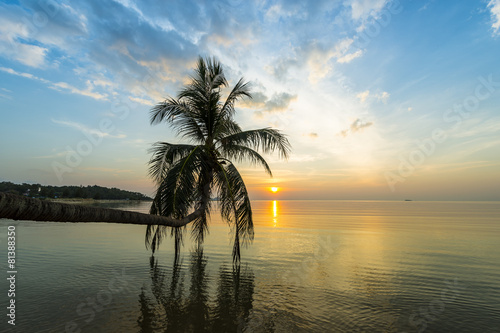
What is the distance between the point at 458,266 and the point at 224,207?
38.2 ft

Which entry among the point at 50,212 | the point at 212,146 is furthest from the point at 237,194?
the point at 50,212

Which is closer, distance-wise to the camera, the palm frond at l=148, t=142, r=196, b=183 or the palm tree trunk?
the palm tree trunk

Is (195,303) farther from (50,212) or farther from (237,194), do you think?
(50,212)

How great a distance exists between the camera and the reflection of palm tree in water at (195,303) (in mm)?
6035

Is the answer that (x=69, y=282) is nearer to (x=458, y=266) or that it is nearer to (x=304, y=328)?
(x=304, y=328)

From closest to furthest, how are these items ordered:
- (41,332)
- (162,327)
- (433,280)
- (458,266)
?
(41,332), (162,327), (433,280), (458,266)

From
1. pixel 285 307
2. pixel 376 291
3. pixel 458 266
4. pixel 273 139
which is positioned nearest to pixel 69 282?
pixel 285 307

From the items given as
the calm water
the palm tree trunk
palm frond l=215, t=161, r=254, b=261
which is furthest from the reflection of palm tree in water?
the palm tree trunk

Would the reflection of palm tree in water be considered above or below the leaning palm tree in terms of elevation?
below

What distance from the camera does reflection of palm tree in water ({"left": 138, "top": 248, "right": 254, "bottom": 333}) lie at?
238 inches

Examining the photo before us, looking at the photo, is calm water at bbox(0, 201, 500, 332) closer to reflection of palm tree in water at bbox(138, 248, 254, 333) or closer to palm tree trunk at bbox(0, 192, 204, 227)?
reflection of palm tree in water at bbox(138, 248, 254, 333)

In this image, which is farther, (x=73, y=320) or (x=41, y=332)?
(x=73, y=320)

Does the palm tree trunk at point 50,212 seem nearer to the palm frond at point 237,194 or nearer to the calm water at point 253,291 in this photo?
the calm water at point 253,291

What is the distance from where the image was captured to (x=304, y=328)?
6.00 m
